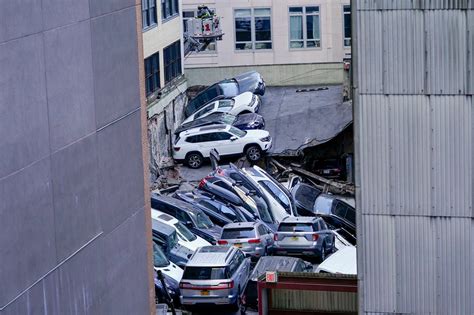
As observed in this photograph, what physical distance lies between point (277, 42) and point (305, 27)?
4.32 ft

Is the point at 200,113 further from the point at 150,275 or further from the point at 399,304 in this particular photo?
the point at 399,304

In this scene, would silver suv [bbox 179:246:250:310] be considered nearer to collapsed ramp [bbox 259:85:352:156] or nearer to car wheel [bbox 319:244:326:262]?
car wheel [bbox 319:244:326:262]

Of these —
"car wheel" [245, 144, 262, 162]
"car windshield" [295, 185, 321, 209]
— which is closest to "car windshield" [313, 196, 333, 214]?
"car windshield" [295, 185, 321, 209]

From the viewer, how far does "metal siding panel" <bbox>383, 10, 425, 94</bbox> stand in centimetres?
1420

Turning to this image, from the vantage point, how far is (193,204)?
33.9 m

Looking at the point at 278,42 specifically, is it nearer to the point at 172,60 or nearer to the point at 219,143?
the point at 172,60

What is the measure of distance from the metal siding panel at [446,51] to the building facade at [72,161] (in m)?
5.31

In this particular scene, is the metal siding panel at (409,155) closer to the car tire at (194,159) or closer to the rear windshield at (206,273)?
the rear windshield at (206,273)

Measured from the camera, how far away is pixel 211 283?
2695 cm

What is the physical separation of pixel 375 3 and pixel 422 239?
2.70 m

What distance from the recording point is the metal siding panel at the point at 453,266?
14383mm

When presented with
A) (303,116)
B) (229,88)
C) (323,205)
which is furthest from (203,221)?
(229,88)

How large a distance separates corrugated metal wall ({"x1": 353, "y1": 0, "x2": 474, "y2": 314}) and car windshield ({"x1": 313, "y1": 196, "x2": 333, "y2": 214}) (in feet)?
67.5

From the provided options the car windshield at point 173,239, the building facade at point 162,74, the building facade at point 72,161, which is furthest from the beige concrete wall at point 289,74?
the building facade at point 72,161
